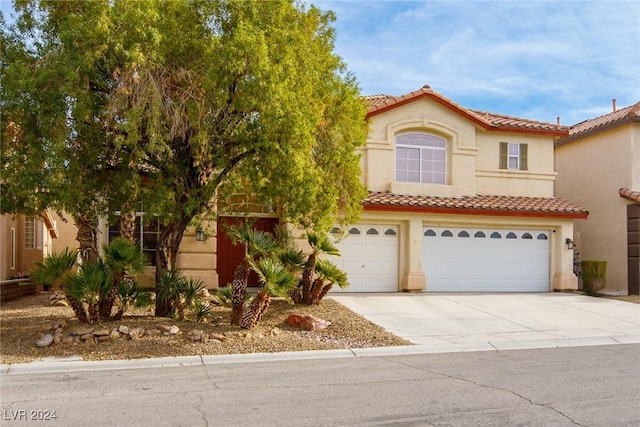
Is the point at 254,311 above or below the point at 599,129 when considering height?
below

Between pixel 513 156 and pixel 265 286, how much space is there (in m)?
13.1

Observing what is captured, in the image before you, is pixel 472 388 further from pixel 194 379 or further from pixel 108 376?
pixel 108 376

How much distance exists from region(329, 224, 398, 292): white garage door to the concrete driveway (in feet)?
3.27

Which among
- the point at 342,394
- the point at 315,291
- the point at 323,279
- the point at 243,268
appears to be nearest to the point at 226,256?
the point at 315,291

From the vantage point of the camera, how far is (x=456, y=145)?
67.6 ft

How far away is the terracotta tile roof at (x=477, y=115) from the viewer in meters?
19.8

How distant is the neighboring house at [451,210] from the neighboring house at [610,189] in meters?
2.01

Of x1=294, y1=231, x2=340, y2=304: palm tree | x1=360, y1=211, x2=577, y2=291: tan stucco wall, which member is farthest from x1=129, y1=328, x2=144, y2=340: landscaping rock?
x1=360, y1=211, x2=577, y2=291: tan stucco wall

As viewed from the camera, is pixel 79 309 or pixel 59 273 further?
pixel 79 309

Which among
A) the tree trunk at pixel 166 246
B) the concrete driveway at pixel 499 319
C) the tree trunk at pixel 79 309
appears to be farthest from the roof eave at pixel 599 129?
the tree trunk at pixel 79 309

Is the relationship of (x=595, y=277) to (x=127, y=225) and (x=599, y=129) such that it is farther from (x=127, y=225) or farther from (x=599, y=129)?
(x=127, y=225)

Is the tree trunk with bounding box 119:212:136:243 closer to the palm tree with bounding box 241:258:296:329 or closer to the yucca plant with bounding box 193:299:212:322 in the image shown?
the yucca plant with bounding box 193:299:212:322

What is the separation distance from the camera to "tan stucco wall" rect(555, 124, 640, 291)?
21625 mm

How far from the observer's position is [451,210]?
763 inches
